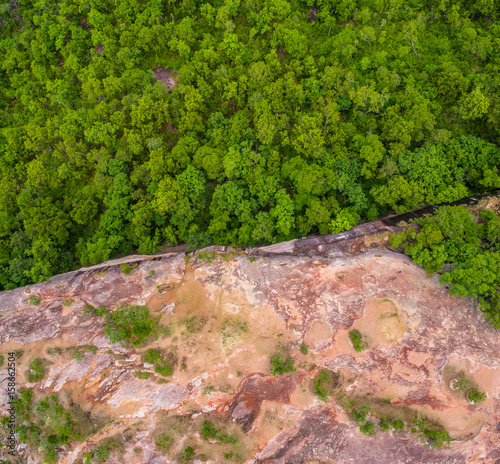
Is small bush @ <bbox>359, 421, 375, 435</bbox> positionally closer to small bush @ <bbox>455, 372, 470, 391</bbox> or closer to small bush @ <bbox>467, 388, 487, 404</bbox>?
small bush @ <bbox>455, 372, 470, 391</bbox>

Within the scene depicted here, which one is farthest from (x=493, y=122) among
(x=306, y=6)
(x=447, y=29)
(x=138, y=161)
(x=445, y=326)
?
(x=138, y=161)

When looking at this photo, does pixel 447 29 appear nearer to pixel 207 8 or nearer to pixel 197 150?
pixel 207 8

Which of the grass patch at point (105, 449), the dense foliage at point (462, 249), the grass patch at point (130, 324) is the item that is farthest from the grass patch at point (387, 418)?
the grass patch at point (105, 449)

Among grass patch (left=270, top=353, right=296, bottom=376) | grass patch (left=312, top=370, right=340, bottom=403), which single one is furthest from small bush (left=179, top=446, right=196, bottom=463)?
grass patch (left=312, top=370, right=340, bottom=403)

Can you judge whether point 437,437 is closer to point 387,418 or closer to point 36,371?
point 387,418

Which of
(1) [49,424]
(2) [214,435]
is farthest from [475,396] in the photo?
(1) [49,424]

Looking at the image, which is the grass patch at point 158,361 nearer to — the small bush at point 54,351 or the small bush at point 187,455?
the small bush at point 187,455

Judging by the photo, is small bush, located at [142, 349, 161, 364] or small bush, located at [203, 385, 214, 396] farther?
small bush, located at [142, 349, 161, 364]
